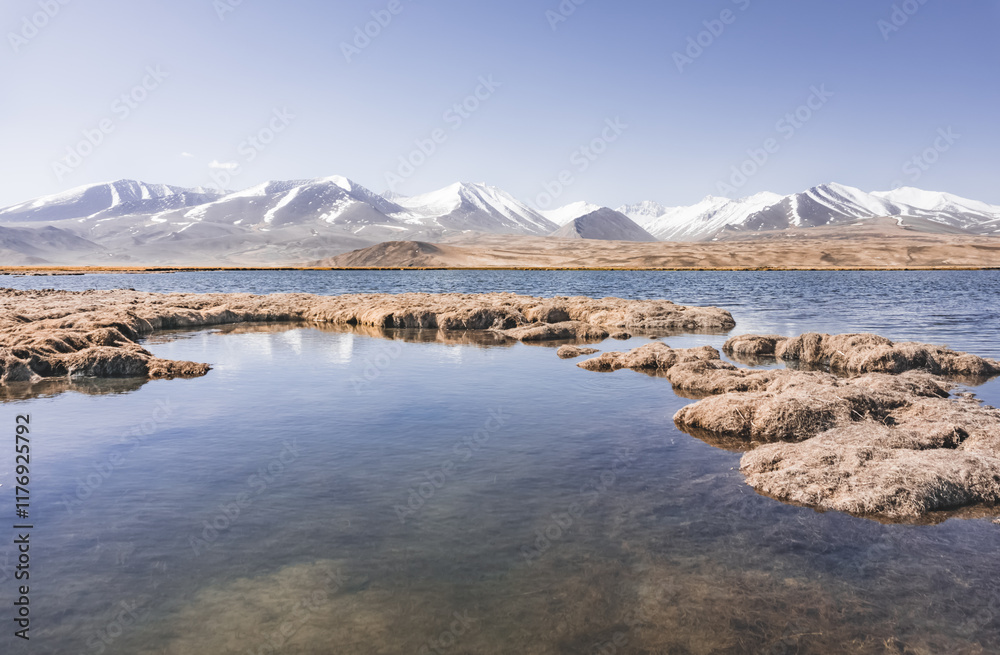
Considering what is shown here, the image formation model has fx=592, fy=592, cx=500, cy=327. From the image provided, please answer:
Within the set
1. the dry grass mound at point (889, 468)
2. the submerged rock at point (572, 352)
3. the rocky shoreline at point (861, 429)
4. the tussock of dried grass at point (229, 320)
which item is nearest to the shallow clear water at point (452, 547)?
the dry grass mound at point (889, 468)

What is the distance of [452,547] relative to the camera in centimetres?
873

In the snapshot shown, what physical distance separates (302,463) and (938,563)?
36.1ft

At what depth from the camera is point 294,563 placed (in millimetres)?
8234

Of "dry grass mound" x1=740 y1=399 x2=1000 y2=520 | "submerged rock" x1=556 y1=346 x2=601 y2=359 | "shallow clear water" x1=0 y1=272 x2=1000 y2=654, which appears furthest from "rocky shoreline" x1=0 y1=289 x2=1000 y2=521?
"shallow clear water" x1=0 y1=272 x2=1000 y2=654

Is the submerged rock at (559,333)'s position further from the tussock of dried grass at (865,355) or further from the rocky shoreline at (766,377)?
the tussock of dried grass at (865,355)

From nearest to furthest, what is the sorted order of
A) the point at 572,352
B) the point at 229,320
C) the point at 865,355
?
the point at 865,355 → the point at 572,352 → the point at 229,320

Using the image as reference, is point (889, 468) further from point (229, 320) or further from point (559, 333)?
point (229, 320)

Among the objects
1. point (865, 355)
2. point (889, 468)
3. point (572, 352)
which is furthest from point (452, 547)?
point (865, 355)

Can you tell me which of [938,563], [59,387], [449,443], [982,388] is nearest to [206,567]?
[449,443]

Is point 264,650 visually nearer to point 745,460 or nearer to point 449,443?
point 449,443

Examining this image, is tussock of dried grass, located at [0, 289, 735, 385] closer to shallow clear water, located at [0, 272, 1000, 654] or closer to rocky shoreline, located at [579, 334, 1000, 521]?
shallow clear water, located at [0, 272, 1000, 654]

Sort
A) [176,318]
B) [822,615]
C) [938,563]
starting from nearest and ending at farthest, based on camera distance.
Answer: [822,615] < [938,563] < [176,318]

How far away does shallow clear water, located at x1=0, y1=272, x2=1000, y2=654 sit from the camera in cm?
678

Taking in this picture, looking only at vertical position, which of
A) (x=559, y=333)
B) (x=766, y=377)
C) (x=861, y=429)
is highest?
(x=766, y=377)
